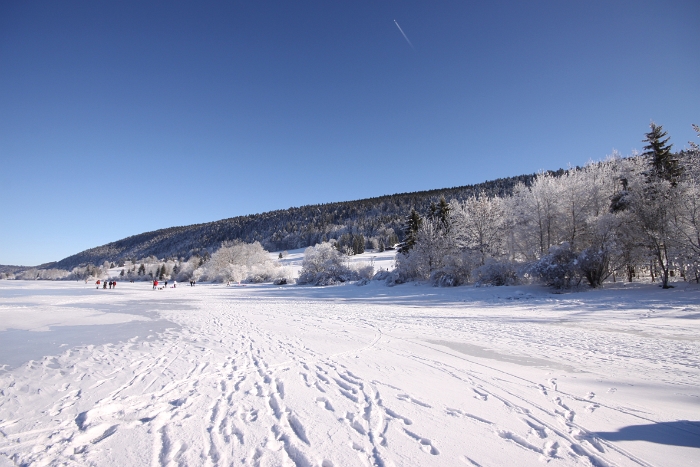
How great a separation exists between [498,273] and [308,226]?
4346 inches

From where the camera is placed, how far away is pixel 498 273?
22375mm

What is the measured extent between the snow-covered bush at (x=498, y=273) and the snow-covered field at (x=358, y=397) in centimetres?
1270

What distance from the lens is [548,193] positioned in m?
23.6

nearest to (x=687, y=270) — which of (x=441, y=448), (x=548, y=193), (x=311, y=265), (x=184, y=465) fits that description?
(x=548, y=193)

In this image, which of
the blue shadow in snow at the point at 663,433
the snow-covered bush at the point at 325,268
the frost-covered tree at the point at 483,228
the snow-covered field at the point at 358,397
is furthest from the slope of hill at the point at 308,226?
the blue shadow in snow at the point at 663,433

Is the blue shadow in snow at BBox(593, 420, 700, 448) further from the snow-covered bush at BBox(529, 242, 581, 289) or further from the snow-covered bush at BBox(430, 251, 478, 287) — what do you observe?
the snow-covered bush at BBox(430, 251, 478, 287)

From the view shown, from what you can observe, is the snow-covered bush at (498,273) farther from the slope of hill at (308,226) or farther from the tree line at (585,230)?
the slope of hill at (308,226)

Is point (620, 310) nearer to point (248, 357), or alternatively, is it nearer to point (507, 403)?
point (507, 403)

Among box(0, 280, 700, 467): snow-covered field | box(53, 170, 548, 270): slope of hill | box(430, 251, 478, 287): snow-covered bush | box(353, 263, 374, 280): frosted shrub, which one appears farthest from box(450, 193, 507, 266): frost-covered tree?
box(53, 170, 548, 270): slope of hill

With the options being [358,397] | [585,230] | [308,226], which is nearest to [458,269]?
[585,230]

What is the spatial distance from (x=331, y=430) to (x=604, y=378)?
481 centimetres

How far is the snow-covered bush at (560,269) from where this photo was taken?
18547mm

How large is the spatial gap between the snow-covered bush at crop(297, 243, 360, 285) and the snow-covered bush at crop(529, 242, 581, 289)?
24832 mm

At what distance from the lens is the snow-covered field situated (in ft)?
10.4
